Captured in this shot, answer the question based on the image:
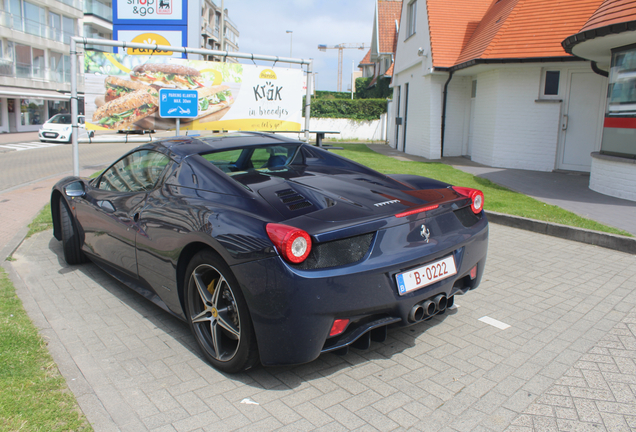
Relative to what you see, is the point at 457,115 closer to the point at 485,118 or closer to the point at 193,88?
the point at 485,118

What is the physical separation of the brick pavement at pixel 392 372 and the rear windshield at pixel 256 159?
4.26 ft

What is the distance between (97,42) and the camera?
27.7 feet

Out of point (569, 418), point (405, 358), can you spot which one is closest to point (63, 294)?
point (405, 358)

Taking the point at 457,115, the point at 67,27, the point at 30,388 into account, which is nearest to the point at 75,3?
the point at 67,27

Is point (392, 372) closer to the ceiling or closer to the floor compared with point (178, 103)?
closer to the floor

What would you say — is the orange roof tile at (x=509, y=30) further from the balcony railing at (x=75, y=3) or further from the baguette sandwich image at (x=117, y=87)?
the balcony railing at (x=75, y=3)

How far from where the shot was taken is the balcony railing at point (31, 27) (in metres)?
38.2

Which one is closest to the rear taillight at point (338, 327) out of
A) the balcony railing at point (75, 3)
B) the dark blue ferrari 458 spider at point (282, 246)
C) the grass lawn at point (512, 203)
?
the dark blue ferrari 458 spider at point (282, 246)

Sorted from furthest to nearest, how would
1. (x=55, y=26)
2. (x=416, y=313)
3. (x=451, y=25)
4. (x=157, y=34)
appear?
(x=55, y=26) < (x=451, y=25) < (x=157, y=34) < (x=416, y=313)

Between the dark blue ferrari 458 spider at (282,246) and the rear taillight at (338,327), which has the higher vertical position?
the dark blue ferrari 458 spider at (282,246)

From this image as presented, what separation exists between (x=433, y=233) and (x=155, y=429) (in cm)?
193

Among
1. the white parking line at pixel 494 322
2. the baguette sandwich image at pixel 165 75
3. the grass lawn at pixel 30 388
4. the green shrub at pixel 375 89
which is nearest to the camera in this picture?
the grass lawn at pixel 30 388

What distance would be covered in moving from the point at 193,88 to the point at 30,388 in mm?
7897

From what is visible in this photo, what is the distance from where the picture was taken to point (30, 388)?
2805 mm
